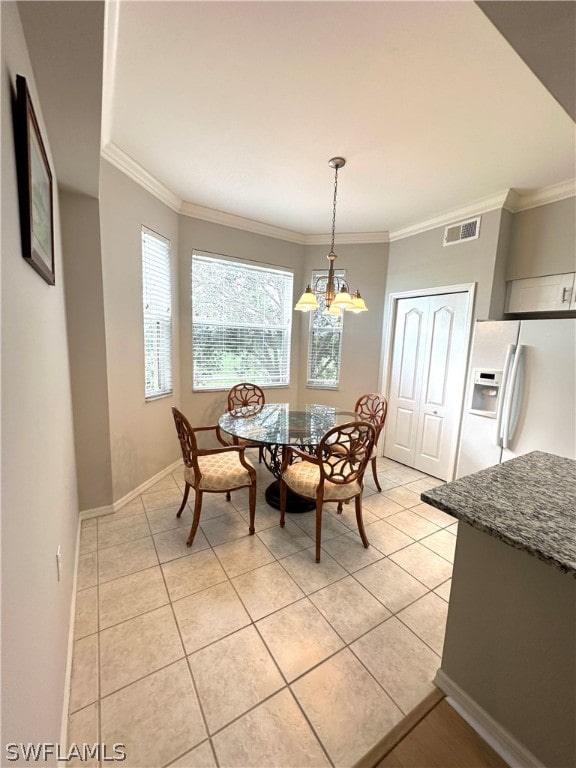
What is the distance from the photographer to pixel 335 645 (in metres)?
1.48

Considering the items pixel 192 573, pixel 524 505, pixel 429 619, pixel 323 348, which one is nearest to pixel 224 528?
pixel 192 573

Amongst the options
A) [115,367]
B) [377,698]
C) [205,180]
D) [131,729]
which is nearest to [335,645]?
[377,698]

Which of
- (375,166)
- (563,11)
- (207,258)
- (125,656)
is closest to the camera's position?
(563,11)

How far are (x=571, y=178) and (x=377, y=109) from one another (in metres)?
1.88

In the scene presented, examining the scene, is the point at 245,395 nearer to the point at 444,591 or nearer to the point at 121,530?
the point at 121,530

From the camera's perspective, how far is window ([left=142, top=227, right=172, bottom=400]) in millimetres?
2787

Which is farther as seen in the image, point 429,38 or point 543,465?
point 543,465

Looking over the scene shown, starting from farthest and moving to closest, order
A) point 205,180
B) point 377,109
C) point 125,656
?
point 205,180 < point 377,109 < point 125,656

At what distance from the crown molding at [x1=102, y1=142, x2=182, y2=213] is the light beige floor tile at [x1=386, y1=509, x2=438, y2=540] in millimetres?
3604

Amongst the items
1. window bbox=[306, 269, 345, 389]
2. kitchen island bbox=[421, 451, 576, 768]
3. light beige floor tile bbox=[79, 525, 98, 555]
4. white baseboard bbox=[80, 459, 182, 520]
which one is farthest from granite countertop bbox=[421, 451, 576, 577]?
window bbox=[306, 269, 345, 389]

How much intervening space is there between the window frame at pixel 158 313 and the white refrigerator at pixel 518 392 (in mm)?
3052

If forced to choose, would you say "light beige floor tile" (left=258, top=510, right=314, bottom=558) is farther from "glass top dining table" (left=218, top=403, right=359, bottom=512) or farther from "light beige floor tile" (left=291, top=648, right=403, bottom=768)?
"light beige floor tile" (left=291, top=648, right=403, bottom=768)

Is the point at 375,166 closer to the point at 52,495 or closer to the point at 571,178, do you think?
the point at 571,178

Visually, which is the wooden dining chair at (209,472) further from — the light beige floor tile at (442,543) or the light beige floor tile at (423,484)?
the light beige floor tile at (423,484)
